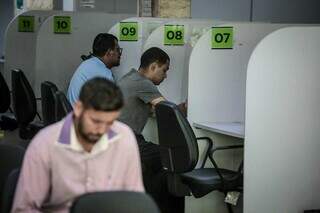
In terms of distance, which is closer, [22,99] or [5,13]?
[22,99]

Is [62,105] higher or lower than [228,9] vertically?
lower

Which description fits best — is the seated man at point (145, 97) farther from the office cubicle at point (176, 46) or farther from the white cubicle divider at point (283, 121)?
the white cubicle divider at point (283, 121)

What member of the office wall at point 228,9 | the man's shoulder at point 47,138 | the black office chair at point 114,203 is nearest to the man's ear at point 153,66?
the man's shoulder at point 47,138

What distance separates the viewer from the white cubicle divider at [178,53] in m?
4.37

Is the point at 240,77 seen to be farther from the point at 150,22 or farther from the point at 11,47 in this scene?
the point at 11,47

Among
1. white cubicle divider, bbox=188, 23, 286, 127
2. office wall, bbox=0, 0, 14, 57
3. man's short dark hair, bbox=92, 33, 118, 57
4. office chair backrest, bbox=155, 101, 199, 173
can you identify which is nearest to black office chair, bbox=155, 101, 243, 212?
office chair backrest, bbox=155, 101, 199, 173

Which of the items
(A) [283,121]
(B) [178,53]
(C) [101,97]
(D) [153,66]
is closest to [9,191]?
(C) [101,97]

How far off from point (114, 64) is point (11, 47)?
3.91ft

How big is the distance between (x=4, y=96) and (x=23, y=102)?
0.65 meters

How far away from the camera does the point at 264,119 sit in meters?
3.20

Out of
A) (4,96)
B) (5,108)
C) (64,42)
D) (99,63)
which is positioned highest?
(64,42)

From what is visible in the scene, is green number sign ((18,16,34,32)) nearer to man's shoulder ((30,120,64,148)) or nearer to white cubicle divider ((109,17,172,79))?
white cubicle divider ((109,17,172,79))

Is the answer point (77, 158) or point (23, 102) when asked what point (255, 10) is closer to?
point (23, 102)

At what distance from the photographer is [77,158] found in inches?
73.6
